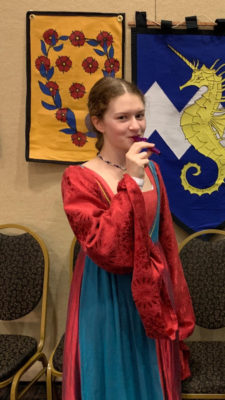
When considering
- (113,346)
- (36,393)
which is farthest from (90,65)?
(36,393)

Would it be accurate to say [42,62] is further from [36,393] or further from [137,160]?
[36,393]

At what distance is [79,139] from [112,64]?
15.1 inches

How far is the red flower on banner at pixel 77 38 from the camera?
2105 millimetres

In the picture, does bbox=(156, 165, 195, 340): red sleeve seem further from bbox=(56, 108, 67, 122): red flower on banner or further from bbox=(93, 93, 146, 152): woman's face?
bbox=(56, 108, 67, 122): red flower on banner

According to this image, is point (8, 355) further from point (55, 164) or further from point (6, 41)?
point (6, 41)

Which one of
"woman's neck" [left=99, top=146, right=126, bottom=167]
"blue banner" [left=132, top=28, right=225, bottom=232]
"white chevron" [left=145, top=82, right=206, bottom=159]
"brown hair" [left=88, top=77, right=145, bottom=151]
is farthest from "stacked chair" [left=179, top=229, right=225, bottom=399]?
"brown hair" [left=88, top=77, right=145, bottom=151]

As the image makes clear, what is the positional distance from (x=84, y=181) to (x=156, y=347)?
0.54 metres

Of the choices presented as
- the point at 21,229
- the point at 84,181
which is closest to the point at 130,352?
the point at 84,181

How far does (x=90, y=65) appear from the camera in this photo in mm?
2119

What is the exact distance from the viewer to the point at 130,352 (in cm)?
132

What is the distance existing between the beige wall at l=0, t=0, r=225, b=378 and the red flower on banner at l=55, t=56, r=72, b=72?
18 centimetres

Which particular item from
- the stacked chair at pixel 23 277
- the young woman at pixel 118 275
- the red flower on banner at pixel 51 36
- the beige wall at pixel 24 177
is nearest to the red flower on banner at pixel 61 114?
the beige wall at pixel 24 177

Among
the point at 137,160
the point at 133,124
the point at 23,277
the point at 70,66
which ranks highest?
the point at 70,66

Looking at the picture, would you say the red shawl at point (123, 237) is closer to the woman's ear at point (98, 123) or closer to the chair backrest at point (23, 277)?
the woman's ear at point (98, 123)
